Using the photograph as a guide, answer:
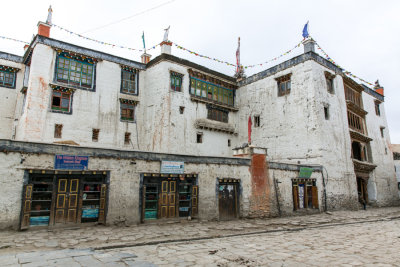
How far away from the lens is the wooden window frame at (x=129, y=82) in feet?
73.6

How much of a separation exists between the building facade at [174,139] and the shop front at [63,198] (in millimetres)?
39

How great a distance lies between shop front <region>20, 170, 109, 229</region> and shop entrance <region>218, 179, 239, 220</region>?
19.5 feet

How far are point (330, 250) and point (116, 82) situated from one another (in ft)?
62.7

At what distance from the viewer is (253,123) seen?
26.1 metres

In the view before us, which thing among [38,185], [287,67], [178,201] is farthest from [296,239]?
[287,67]

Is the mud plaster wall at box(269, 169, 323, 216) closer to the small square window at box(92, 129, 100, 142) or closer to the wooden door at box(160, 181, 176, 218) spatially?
the wooden door at box(160, 181, 176, 218)

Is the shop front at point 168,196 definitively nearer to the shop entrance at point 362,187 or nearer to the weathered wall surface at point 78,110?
the weathered wall surface at point 78,110

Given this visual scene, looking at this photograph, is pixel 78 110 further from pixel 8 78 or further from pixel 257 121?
pixel 257 121

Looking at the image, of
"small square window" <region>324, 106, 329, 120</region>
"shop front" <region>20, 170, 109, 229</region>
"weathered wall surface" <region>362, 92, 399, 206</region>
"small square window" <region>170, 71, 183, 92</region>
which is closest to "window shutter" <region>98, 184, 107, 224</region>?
"shop front" <region>20, 170, 109, 229</region>

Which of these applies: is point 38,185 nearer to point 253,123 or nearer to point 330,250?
point 330,250

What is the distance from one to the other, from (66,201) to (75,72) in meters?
12.4

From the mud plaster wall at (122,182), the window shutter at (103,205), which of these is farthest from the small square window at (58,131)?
the window shutter at (103,205)

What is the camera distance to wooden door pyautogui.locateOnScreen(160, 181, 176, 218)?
12.9 meters

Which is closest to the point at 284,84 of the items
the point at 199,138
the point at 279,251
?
the point at 199,138
